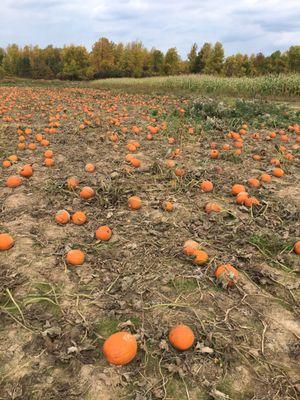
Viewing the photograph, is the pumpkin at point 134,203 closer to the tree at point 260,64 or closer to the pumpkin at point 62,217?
the pumpkin at point 62,217

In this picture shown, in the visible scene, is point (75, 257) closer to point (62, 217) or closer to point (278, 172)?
point (62, 217)

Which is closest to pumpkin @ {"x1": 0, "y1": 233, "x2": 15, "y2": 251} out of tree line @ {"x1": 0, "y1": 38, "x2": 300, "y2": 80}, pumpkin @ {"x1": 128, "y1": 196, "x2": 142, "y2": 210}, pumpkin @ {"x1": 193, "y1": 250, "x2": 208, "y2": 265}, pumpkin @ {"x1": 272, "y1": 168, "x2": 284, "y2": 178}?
pumpkin @ {"x1": 128, "y1": 196, "x2": 142, "y2": 210}

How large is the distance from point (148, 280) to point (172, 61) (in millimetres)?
56825

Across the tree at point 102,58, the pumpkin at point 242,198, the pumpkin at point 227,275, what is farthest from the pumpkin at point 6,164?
the tree at point 102,58

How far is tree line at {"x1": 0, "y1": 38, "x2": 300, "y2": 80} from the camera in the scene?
164 ft

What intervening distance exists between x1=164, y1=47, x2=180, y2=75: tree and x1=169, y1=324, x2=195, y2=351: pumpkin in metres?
56.2

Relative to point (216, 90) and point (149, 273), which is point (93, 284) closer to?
point (149, 273)

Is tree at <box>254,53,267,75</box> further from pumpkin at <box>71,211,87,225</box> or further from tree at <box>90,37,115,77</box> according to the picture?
pumpkin at <box>71,211,87,225</box>

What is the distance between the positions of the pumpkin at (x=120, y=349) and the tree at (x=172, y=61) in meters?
56.4

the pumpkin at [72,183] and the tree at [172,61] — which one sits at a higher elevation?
the tree at [172,61]

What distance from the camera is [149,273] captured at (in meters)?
3.54

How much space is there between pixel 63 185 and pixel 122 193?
1.02m

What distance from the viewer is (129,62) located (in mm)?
56062

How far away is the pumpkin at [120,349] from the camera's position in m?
2.53
